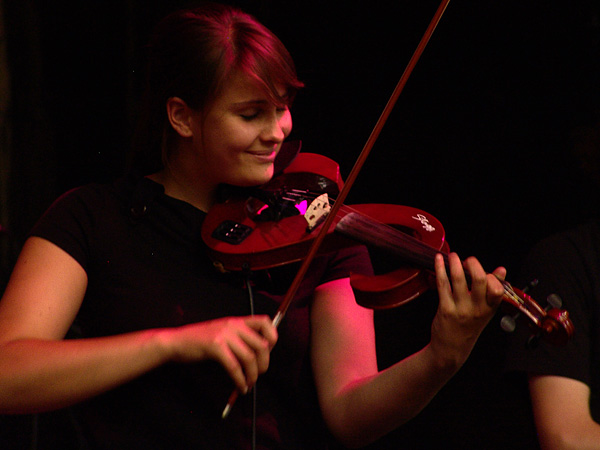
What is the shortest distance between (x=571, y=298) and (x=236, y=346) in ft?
2.75

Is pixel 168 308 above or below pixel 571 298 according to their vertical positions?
below

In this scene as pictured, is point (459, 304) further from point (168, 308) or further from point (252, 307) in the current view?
point (168, 308)

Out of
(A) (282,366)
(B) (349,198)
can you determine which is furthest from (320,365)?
(B) (349,198)

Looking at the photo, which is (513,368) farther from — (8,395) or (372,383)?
(8,395)

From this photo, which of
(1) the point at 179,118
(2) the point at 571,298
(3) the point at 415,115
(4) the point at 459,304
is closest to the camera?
(4) the point at 459,304

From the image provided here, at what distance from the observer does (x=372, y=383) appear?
1.18 m

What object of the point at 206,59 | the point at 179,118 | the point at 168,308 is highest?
the point at 206,59

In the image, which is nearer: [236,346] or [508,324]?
[236,346]

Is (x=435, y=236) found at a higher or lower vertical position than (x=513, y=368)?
higher

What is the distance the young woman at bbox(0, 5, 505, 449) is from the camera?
107 centimetres

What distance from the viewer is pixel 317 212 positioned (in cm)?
128

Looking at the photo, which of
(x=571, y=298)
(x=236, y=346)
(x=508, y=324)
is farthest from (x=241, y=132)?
(x=571, y=298)

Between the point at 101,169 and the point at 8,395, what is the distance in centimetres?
114

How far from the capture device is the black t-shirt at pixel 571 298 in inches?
52.5
